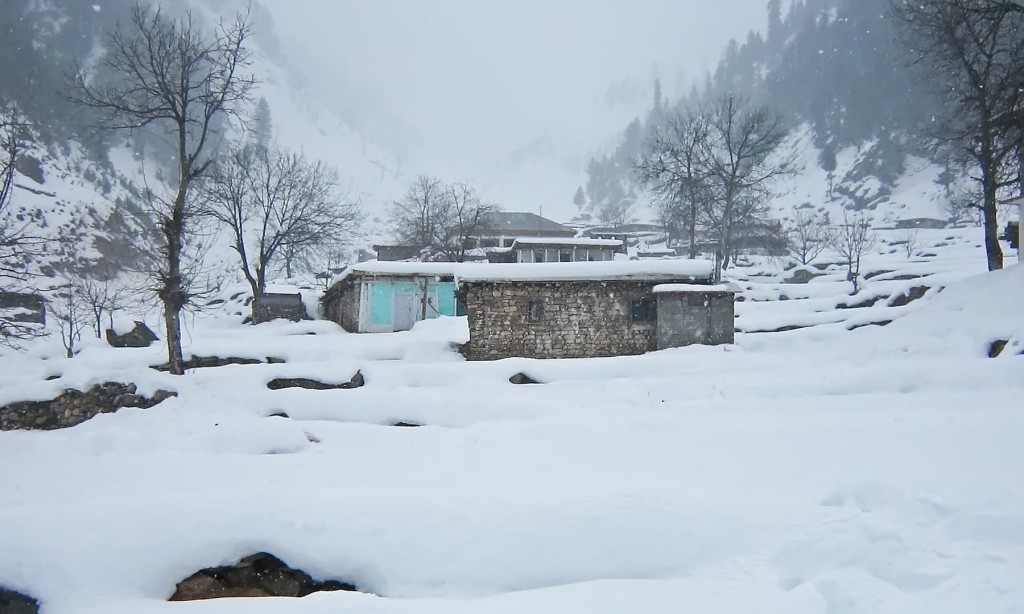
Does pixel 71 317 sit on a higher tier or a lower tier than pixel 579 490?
higher

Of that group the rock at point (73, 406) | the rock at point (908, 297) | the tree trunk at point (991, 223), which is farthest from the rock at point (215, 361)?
the rock at point (908, 297)

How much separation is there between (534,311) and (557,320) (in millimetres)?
766

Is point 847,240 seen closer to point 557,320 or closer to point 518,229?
point 518,229

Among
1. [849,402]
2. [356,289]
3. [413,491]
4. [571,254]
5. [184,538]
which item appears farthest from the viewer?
[571,254]

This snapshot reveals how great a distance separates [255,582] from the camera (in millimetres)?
4898

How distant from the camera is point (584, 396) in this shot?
451 inches

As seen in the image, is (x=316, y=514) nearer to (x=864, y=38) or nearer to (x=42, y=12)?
(x=42, y=12)

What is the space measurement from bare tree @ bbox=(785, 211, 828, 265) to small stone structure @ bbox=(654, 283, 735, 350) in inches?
1165

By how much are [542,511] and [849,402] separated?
6.74m

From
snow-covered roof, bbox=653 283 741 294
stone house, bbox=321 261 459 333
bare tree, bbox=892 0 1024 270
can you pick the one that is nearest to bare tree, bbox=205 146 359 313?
stone house, bbox=321 261 459 333

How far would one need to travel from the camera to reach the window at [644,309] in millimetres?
17141

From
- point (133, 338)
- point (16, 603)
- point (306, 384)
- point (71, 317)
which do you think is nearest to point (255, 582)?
point (16, 603)

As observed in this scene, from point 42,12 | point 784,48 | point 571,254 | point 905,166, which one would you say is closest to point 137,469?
point 571,254

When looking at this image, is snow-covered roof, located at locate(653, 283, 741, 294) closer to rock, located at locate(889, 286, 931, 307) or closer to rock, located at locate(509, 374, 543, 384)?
rock, located at locate(509, 374, 543, 384)
